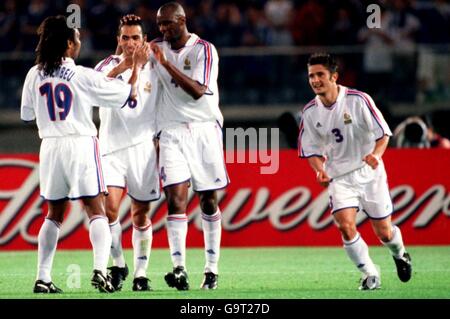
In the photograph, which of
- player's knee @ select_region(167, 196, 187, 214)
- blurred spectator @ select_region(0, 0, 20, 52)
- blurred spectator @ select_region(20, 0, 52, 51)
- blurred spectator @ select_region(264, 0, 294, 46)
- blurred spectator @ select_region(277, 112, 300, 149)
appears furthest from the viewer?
blurred spectator @ select_region(264, 0, 294, 46)

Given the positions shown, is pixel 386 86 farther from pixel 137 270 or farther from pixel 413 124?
pixel 137 270

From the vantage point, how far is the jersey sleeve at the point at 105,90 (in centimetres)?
1011

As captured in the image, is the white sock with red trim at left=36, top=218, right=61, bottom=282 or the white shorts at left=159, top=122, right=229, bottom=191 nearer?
the white sock with red trim at left=36, top=218, right=61, bottom=282

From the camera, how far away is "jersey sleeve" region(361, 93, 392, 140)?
1076cm

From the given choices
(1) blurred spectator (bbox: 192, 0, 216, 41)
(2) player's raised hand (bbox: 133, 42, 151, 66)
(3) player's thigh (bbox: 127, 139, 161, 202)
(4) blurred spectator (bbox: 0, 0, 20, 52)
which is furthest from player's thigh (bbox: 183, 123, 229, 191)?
(4) blurred spectator (bbox: 0, 0, 20, 52)

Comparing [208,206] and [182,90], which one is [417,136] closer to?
[208,206]

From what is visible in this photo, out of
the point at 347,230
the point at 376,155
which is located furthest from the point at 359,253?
the point at 376,155

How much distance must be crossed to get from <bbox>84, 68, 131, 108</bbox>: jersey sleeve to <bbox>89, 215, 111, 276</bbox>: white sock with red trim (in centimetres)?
91

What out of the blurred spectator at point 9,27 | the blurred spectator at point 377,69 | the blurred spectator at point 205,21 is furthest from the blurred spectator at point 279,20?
the blurred spectator at point 9,27

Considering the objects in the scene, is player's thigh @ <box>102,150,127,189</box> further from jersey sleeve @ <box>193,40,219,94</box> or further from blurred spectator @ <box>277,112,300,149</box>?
blurred spectator @ <box>277,112,300,149</box>

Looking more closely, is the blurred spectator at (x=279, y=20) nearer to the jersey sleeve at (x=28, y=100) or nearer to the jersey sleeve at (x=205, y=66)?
the jersey sleeve at (x=205, y=66)

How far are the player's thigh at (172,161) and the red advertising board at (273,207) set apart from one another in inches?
175
